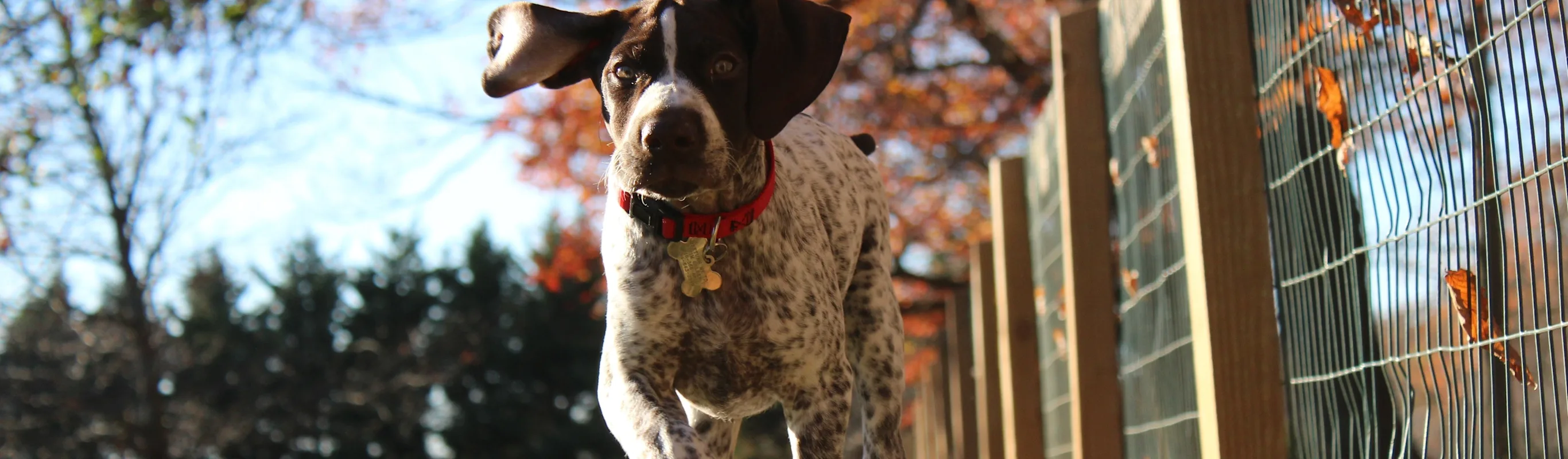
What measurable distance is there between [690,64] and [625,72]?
0.15 metres

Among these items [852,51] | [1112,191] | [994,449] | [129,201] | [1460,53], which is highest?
[852,51]

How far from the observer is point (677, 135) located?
280cm

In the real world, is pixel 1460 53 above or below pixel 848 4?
below

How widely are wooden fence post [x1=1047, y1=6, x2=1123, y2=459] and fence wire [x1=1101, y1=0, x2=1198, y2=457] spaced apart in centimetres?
7

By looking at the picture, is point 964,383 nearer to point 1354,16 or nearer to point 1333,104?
point 1333,104

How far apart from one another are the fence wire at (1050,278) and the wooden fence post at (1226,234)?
104 inches

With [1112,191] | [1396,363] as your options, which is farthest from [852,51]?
[1396,363]

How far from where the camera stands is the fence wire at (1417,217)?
220 cm

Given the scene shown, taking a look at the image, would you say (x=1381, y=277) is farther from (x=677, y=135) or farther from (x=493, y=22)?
(x=493, y=22)

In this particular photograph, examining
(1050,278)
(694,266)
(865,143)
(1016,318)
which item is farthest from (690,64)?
(1050,278)

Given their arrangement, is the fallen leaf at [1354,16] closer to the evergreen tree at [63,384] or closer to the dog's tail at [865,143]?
the dog's tail at [865,143]

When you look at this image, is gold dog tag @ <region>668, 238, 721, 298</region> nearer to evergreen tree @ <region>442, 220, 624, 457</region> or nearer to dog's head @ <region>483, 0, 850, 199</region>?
dog's head @ <region>483, 0, 850, 199</region>

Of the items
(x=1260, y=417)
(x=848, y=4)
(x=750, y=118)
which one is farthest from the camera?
(x=848, y=4)

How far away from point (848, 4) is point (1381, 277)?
816 centimetres
